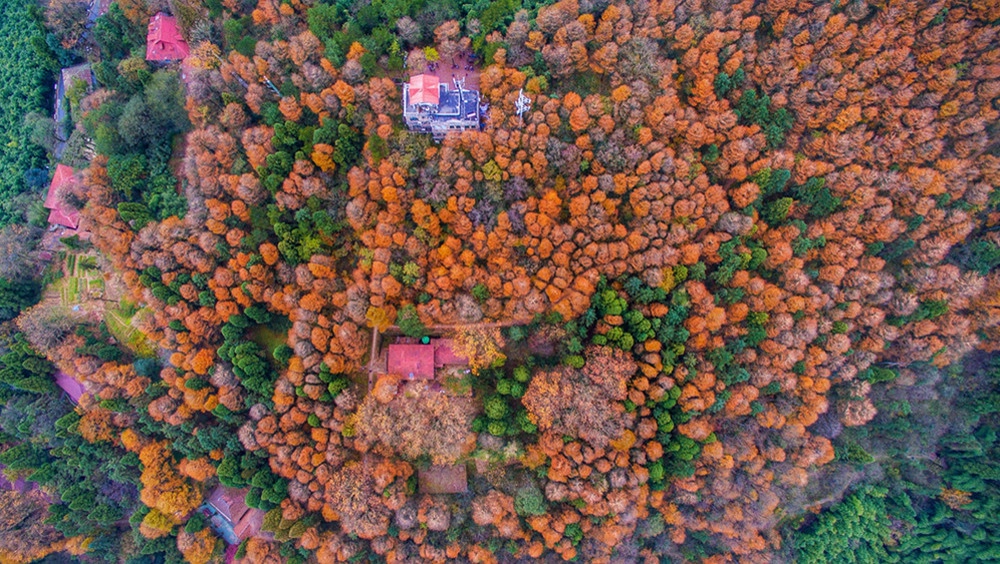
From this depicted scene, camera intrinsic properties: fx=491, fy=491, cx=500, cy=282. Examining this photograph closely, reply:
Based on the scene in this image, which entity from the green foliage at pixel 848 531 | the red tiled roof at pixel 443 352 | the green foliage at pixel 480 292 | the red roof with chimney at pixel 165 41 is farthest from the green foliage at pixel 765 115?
the red roof with chimney at pixel 165 41

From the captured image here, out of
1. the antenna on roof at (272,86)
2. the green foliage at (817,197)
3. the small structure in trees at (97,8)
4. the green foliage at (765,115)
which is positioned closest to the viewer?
the green foliage at (817,197)

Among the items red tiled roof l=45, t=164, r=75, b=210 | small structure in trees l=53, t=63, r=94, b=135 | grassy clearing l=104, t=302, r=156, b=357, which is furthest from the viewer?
small structure in trees l=53, t=63, r=94, b=135

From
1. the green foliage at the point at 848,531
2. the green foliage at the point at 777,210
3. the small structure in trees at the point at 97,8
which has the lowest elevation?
the green foliage at the point at 848,531

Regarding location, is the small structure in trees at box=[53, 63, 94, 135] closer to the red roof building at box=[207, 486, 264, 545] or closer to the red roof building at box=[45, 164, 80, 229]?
the red roof building at box=[45, 164, 80, 229]

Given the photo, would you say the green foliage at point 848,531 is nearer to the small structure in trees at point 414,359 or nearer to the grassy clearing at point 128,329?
the small structure in trees at point 414,359

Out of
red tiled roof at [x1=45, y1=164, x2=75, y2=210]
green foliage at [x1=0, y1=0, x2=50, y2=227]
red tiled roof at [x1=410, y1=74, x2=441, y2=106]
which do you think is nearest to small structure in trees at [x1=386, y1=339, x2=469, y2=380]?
red tiled roof at [x1=410, y1=74, x2=441, y2=106]

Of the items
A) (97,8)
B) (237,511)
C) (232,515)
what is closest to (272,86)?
(97,8)

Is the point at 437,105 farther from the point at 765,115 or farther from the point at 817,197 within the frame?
the point at 817,197
